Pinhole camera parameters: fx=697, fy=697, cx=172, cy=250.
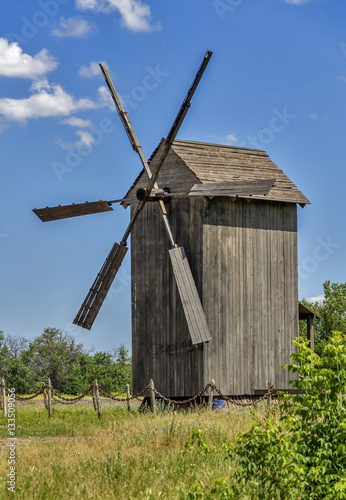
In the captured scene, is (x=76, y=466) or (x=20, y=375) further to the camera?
(x=20, y=375)

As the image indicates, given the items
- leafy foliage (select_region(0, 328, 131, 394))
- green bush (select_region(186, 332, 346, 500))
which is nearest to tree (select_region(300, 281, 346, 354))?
leafy foliage (select_region(0, 328, 131, 394))

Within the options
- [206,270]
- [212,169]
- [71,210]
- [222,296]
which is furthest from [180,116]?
[222,296]

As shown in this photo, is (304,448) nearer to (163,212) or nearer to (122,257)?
(163,212)

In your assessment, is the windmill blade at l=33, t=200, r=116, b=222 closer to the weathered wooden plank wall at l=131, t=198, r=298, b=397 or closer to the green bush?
the weathered wooden plank wall at l=131, t=198, r=298, b=397

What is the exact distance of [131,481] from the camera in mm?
9023

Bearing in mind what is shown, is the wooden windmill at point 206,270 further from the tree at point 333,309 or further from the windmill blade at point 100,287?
the tree at point 333,309

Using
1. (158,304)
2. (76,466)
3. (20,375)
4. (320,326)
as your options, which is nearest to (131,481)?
(76,466)

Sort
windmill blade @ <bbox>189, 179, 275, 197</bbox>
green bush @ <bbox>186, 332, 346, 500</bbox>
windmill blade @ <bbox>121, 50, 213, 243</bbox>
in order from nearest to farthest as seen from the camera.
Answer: green bush @ <bbox>186, 332, 346, 500</bbox> < windmill blade @ <bbox>189, 179, 275, 197</bbox> < windmill blade @ <bbox>121, 50, 213, 243</bbox>

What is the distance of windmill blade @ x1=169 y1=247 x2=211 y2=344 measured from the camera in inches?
660

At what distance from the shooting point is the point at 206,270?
17.4 m

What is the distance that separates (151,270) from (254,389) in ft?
13.8

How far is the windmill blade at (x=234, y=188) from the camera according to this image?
16192 millimetres

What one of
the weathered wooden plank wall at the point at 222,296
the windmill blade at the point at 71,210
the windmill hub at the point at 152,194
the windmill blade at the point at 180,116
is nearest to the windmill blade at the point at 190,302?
the weathered wooden plank wall at the point at 222,296

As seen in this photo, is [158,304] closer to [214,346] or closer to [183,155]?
[214,346]
